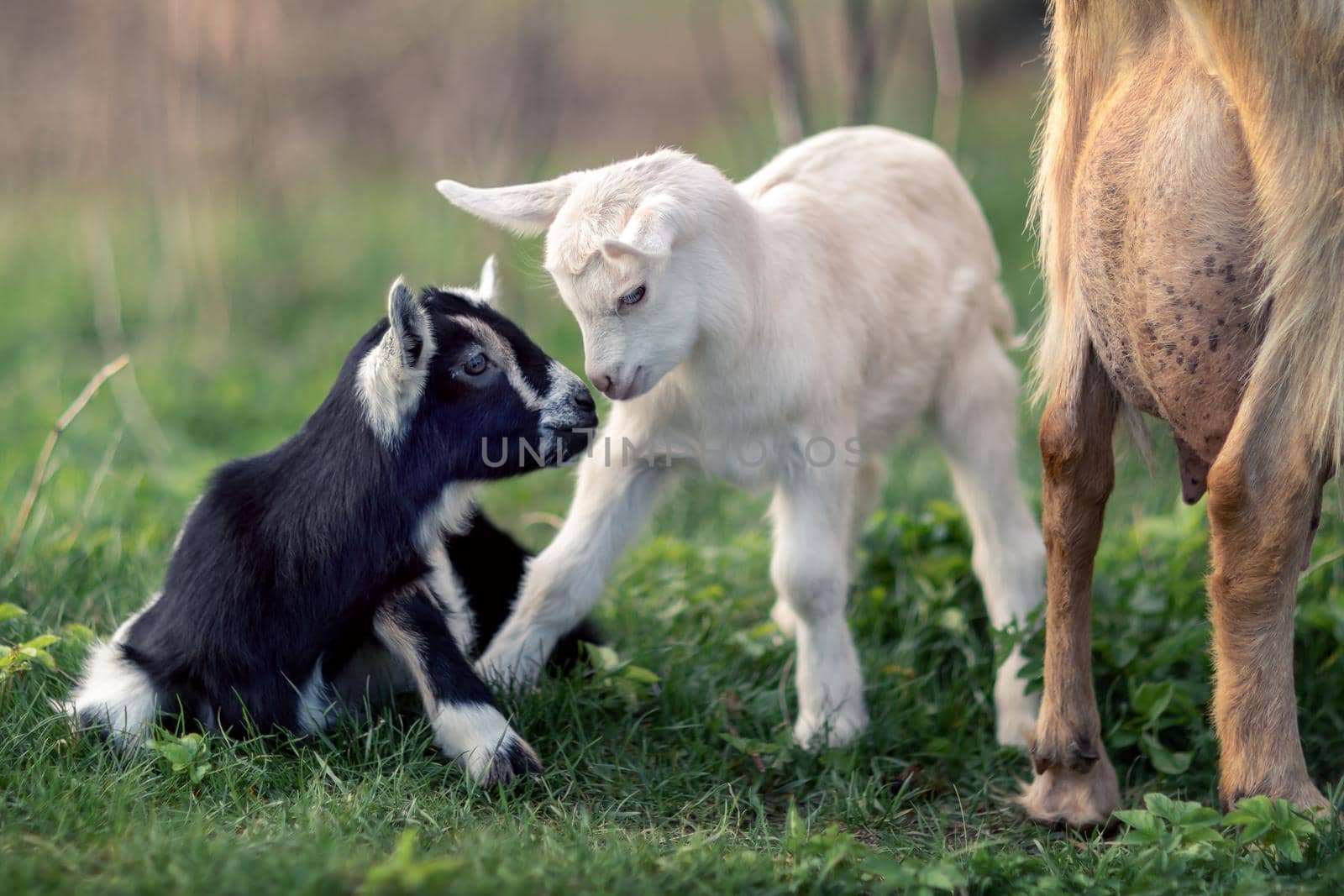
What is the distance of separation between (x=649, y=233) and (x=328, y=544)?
3.81 ft

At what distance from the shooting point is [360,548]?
3.63 metres

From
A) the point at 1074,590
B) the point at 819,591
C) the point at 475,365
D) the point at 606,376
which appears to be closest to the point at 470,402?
the point at 475,365

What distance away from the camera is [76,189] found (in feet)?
32.3

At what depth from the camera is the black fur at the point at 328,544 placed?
→ 3619 mm

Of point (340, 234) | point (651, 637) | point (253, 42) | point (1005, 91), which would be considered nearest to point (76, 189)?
point (340, 234)

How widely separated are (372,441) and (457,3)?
19.6 feet

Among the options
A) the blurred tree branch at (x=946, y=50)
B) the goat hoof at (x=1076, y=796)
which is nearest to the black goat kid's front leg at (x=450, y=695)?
the goat hoof at (x=1076, y=796)

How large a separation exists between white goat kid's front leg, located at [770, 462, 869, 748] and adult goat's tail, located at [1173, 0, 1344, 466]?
1253mm

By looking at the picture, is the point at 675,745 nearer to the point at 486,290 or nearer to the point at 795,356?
the point at 795,356

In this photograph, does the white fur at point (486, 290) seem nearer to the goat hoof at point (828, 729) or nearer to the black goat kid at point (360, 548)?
the black goat kid at point (360, 548)

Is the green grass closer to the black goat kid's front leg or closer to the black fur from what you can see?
the black goat kid's front leg

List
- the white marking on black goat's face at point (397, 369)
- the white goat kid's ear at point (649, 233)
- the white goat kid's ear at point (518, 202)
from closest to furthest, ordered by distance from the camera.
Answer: the white goat kid's ear at point (649, 233) < the white marking on black goat's face at point (397, 369) < the white goat kid's ear at point (518, 202)

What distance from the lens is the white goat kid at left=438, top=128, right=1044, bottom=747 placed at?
3.63 meters

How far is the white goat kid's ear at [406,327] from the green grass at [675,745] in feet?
2.68
